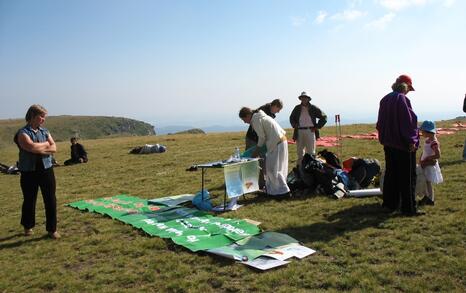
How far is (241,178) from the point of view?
9.09 m

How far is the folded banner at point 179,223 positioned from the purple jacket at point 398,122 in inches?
116

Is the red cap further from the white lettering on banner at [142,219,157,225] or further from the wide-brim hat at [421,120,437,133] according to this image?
the white lettering on banner at [142,219,157,225]

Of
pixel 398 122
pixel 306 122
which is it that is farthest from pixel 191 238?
pixel 306 122

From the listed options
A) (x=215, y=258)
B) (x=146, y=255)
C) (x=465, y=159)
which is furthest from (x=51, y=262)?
(x=465, y=159)

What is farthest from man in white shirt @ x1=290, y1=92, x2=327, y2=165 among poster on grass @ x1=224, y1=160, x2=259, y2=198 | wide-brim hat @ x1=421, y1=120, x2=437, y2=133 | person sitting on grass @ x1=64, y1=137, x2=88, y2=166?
person sitting on grass @ x1=64, y1=137, x2=88, y2=166

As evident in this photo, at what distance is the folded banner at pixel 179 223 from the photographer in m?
6.96

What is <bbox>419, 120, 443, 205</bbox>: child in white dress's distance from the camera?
7.86 meters

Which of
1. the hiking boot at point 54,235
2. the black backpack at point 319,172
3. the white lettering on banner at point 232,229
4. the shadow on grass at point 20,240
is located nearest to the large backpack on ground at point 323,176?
the black backpack at point 319,172

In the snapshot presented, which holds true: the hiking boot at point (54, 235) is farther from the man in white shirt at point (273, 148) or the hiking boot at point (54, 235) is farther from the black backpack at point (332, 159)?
the black backpack at point (332, 159)

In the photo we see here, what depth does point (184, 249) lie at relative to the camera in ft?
21.8

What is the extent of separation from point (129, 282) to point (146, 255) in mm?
960

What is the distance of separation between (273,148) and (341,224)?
277 cm

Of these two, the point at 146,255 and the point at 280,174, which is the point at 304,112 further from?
the point at 146,255

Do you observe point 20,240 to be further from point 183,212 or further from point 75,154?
point 75,154
